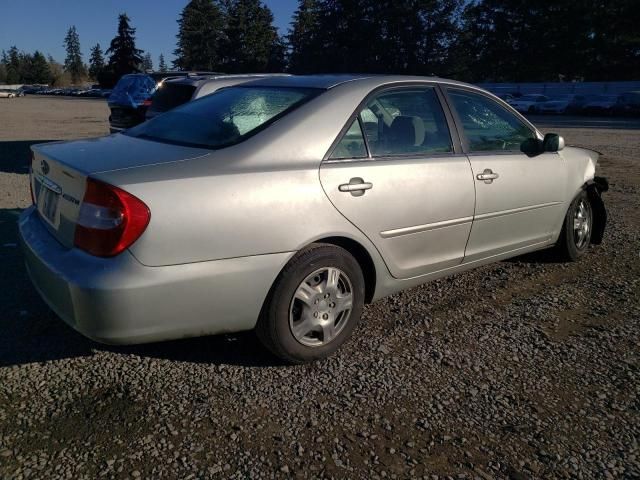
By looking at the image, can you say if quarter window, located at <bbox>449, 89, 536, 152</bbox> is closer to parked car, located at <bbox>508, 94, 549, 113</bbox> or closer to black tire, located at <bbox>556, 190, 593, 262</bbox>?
black tire, located at <bbox>556, 190, 593, 262</bbox>

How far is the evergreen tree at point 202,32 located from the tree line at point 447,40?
18.6 ft

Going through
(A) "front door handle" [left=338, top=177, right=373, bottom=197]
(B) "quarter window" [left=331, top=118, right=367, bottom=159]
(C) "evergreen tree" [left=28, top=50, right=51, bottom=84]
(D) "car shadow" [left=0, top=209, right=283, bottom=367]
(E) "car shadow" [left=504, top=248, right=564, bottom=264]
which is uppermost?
(C) "evergreen tree" [left=28, top=50, right=51, bottom=84]

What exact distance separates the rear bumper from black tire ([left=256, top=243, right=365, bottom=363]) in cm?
6

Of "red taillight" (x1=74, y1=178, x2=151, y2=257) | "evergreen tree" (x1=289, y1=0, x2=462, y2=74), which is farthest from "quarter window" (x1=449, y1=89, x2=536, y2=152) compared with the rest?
"evergreen tree" (x1=289, y1=0, x2=462, y2=74)

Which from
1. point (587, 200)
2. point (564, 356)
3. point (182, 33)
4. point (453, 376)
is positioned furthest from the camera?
point (182, 33)

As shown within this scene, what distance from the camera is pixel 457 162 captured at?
12.2ft

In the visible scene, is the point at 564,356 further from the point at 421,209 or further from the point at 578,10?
the point at 578,10

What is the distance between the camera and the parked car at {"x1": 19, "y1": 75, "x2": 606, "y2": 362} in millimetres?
2543

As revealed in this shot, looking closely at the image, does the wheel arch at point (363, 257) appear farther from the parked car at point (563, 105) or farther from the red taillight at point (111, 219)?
the parked car at point (563, 105)

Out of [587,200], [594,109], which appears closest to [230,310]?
[587,200]

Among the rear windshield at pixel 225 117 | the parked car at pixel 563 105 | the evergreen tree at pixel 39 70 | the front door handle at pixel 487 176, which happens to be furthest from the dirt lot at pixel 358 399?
the evergreen tree at pixel 39 70

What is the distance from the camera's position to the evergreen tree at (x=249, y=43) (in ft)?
277

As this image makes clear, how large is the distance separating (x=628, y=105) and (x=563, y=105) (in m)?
3.85

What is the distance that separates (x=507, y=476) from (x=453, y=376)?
80 cm
